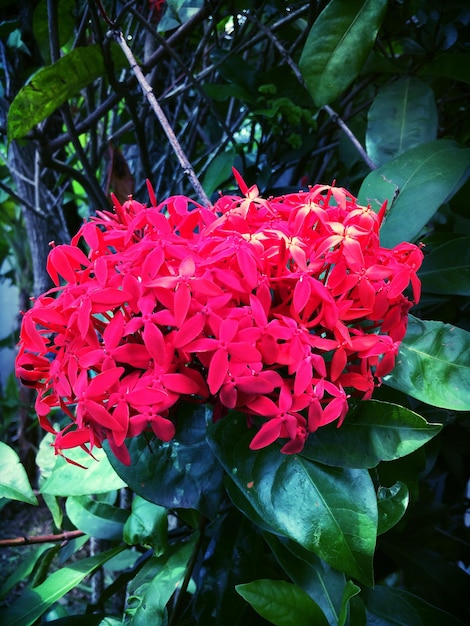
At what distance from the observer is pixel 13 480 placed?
462 mm

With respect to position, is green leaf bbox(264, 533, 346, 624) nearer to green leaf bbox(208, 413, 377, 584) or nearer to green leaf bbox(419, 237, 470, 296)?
green leaf bbox(208, 413, 377, 584)

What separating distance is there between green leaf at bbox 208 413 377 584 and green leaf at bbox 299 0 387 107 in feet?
1.26

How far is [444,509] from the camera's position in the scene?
2.67ft

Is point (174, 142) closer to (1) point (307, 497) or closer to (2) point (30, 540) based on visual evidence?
(1) point (307, 497)

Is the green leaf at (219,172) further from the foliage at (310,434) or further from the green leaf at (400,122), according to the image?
the green leaf at (400,122)

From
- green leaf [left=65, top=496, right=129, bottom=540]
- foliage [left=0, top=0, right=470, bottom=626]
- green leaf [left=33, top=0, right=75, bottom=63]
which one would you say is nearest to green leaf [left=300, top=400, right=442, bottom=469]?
foliage [left=0, top=0, right=470, bottom=626]

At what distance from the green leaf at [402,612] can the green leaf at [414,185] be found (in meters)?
0.35

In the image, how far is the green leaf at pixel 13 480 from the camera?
448 millimetres

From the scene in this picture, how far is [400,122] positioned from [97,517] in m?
0.59

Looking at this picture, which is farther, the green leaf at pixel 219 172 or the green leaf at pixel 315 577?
the green leaf at pixel 219 172

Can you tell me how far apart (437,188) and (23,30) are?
748 mm

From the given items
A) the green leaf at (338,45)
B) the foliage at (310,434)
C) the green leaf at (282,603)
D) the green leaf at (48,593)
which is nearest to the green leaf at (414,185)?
the foliage at (310,434)

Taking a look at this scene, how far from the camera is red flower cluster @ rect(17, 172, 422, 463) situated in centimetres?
34

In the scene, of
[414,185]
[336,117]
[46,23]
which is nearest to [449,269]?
[414,185]
